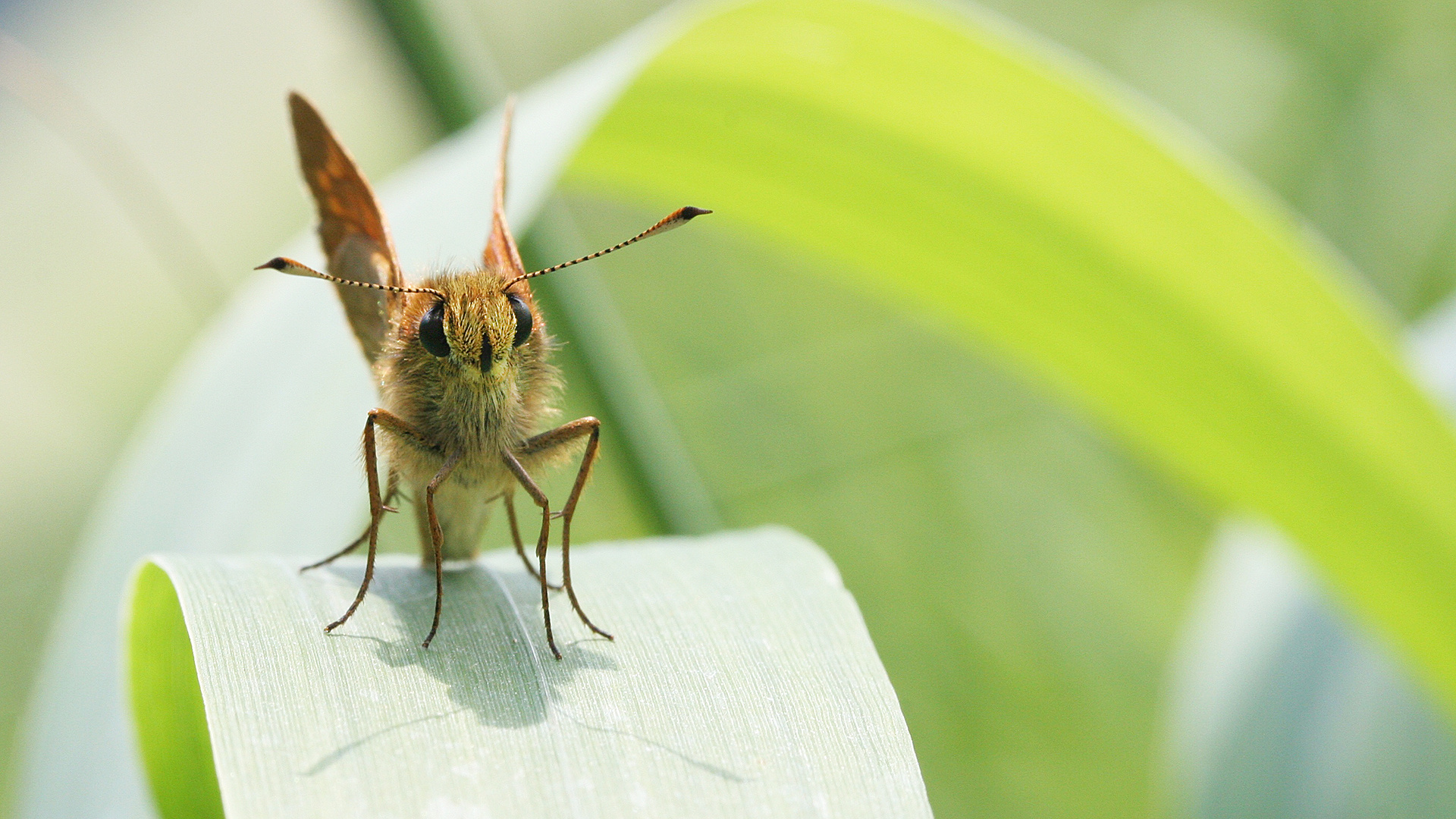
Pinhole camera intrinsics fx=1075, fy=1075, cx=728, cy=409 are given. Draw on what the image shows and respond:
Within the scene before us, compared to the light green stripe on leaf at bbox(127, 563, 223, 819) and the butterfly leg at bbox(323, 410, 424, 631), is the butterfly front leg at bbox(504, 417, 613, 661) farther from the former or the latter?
the light green stripe on leaf at bbox(127, 563, 223, 819)

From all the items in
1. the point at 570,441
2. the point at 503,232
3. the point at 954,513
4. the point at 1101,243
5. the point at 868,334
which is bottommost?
the point at 954,513

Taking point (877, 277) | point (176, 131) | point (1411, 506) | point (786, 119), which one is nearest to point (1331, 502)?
point (1411, 506)

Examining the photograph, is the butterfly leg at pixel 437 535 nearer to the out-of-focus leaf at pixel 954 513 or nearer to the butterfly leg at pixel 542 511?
the butterfly leg at pixel 542 511

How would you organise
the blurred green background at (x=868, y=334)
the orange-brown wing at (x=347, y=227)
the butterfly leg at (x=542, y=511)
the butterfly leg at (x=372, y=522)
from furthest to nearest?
the blurred green background at (x=868, y=334)
the orange-brown wing at (x=347, y=227)
the butterfly leg at (x=372, y=522)
the butterfly leg at (x=542, y=511)

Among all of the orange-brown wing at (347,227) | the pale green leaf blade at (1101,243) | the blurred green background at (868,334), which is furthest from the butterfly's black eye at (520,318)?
the blurred green background at (868,334)

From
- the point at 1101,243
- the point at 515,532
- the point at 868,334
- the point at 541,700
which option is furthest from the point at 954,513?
the point at 541,700

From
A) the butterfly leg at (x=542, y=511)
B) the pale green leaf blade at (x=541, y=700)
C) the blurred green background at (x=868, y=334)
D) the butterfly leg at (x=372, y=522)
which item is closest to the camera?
the pale green leaf blade at (x=541, y=700)

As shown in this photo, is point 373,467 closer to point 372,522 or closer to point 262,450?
point 372,522
